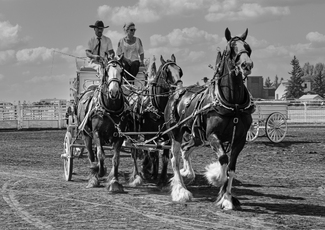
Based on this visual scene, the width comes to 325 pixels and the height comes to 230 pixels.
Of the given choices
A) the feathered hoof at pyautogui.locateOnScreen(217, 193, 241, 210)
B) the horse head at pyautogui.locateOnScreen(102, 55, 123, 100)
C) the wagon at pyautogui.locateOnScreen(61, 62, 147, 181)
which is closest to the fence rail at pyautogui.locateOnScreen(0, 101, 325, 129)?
the wagon at pyautogui.locateOnScreen(61, 62, 147, 181)

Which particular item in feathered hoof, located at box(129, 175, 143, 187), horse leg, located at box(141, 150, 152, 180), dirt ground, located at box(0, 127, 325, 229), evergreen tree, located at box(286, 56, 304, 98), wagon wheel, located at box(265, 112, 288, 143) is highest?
evergreen tree, located at box(286, 56, 304, 98)

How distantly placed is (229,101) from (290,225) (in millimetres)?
2140

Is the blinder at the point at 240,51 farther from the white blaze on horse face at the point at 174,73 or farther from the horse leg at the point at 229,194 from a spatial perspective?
the white blaze on horse face at the point at 174,73

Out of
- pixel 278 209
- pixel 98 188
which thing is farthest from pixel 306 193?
pixel 98 188

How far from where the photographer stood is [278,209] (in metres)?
8.52

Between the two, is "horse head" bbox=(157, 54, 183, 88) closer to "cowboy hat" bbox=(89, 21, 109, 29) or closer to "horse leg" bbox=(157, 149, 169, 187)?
"horse leg" bbox=(157, 149, 169, 187)

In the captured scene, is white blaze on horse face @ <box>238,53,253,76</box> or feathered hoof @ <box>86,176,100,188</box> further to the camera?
feathered hoof @ <box>86,176,100,188</box>

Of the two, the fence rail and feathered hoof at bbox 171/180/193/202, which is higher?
the fence rail

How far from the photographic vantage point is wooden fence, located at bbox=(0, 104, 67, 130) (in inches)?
1406

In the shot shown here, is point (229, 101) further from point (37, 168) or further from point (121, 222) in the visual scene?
point (37, 168)

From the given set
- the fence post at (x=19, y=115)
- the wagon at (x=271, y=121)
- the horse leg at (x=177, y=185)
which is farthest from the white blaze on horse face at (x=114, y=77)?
the fence post at (x=19, y=115)

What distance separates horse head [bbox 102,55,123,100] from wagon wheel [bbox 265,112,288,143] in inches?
476

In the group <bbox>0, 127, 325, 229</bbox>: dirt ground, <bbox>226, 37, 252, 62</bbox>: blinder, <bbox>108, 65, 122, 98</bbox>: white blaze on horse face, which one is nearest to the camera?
<bbox>0, 127, 325, 229</bbox>: dirt ground

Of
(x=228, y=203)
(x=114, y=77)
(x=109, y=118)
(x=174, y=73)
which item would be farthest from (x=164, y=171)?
(x=228, y=203)
